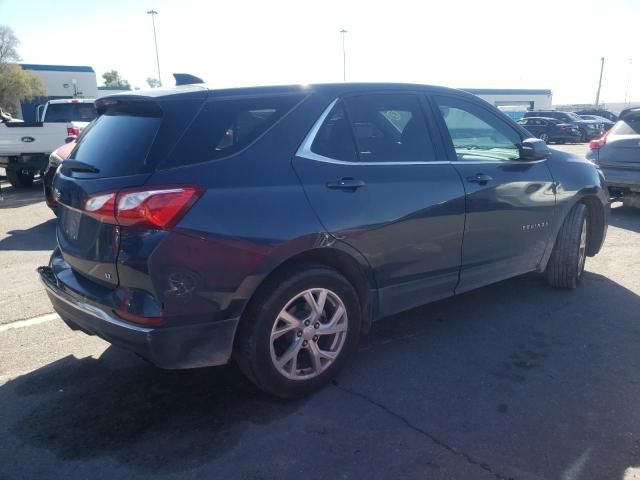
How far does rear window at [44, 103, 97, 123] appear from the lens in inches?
539

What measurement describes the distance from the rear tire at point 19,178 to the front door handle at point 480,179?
1142 centimetres

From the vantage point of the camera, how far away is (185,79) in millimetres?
3541

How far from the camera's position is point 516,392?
3.26m

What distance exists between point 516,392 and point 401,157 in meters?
1.62

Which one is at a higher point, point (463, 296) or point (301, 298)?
point (301, 298)

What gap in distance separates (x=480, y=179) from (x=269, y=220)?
182 centimetres

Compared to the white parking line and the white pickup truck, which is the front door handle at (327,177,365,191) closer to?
the white parking line

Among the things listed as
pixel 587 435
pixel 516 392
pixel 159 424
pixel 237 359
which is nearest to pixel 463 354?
pixel 516 392

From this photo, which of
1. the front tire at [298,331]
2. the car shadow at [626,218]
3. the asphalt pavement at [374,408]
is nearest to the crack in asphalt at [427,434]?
the asphalt pavement at [374,408]

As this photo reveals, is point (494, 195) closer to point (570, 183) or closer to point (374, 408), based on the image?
point (570, 183)

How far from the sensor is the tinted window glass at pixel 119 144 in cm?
277

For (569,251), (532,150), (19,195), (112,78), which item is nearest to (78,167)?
(532,150)

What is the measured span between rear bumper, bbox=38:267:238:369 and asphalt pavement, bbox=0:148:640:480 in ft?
1.36

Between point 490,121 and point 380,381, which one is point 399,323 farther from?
point 490,121
